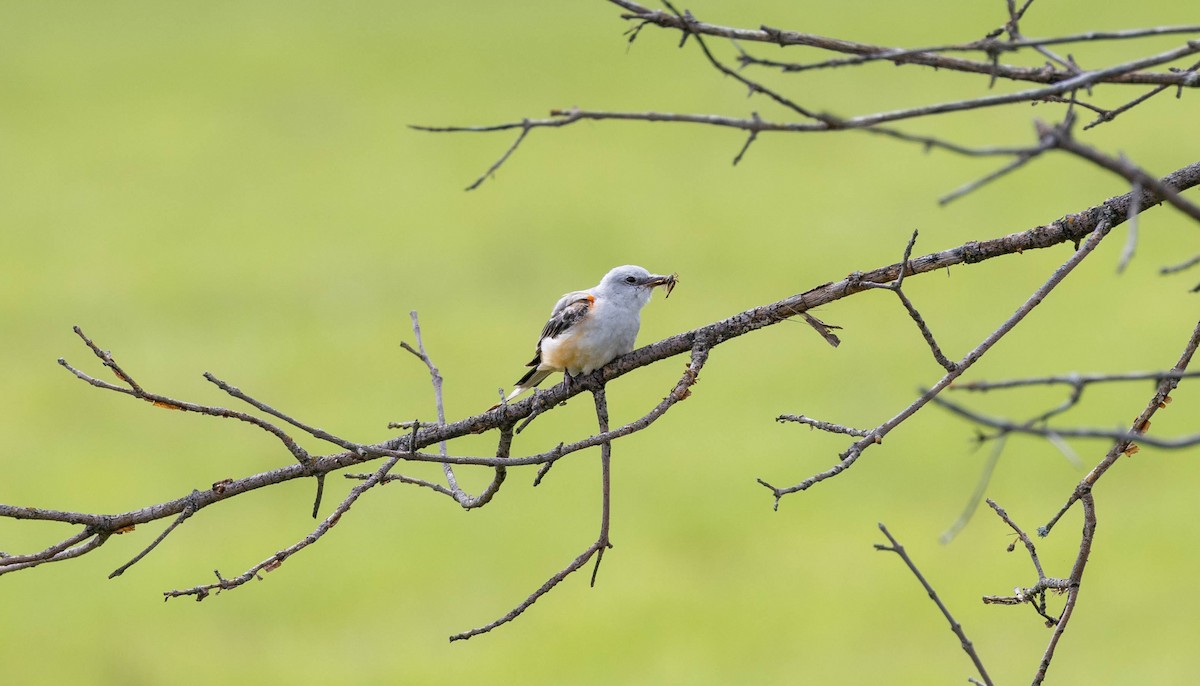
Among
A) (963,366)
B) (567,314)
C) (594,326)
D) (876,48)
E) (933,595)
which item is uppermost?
(567,314)

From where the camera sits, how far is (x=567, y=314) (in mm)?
3861

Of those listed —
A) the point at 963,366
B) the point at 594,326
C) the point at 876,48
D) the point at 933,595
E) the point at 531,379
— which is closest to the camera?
the point at 876,48

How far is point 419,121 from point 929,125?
599 cm

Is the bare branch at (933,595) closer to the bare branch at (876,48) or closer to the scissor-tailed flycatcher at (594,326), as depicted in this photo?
the bare branch at (876,48)

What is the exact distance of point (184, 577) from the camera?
31.5 ft

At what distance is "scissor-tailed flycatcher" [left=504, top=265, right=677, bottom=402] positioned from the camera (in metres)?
3.56

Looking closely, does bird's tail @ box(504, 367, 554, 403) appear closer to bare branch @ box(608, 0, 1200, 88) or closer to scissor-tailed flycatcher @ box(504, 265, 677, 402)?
scissor-tailed flycatcher @ box(504, 265, 677, 402)

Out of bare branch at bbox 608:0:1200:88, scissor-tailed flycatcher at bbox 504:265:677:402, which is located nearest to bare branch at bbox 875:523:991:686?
bare branch at bbox 608:0:1200:88

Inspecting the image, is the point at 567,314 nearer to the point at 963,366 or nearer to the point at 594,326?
the point at 594,326

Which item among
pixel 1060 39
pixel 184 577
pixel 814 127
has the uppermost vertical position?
pixel 184 577

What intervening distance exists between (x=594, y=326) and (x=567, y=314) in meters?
0.26

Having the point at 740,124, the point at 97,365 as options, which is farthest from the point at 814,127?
the point at 97,365

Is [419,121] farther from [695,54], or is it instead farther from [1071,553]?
[1071,553]

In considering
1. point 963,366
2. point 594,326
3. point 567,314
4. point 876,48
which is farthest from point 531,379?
point 876,48
